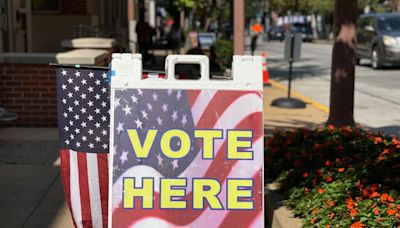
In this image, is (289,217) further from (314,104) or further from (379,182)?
(314,104)

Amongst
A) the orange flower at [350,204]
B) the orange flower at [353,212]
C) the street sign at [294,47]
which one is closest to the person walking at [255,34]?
the street sign at [294,47]

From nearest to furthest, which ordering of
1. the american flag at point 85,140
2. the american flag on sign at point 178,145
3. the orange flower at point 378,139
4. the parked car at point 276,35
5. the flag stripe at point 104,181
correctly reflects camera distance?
1. the american flag on sign at point 178,145
2. the american flag at point 85,140
3. the flag stripe at point 104,181
4. the orange flower at point 378,139
5. the parked car at point 276,35

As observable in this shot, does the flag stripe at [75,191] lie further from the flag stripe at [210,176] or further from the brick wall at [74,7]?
the brick wall at [74,7]

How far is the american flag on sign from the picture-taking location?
3.73 m

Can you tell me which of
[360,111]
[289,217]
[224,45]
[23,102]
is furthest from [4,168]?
[224,45]

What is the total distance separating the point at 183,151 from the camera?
375cm

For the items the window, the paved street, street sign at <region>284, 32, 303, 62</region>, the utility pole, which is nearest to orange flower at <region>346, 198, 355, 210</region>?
the utility pole

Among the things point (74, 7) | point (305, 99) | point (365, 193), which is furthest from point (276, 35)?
point (365, 193)

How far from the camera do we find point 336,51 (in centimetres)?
729

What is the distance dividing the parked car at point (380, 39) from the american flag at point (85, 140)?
17.6m

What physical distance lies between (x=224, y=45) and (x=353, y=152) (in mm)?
14096

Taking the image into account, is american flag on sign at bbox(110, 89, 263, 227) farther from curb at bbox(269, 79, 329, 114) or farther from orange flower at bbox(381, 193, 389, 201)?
curb at bbox(269, 79, 329, 114)

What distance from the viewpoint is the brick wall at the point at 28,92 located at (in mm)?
8531

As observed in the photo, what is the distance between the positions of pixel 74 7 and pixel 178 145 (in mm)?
12144
